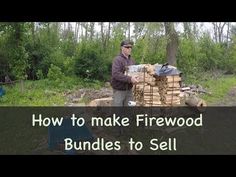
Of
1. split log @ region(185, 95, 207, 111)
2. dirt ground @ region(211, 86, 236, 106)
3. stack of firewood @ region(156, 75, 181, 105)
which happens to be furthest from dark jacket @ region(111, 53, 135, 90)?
dirt ground @ region(211, 86, 236, 106)

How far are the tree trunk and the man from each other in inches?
358

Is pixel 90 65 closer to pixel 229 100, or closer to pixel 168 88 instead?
pixel 229 100

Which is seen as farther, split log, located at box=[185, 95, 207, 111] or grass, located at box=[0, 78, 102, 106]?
grass, located at box=[0, 78, 102, 106]

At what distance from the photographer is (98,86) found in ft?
52.9

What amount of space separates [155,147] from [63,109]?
414cm

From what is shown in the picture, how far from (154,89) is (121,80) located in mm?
1253

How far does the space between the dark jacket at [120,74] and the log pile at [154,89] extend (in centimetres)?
47

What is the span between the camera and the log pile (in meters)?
7.21

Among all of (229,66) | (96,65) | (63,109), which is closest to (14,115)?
(63,109)

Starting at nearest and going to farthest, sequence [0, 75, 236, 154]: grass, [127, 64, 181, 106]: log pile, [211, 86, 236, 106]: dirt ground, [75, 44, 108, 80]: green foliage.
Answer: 1. [0, 75, 236, 154]: grass
2. [127, 64, 181, 106]: log pile
3. [211, 86, 236, 106]: dirt ground
4. [75, 44, 108, 80]: green foliage

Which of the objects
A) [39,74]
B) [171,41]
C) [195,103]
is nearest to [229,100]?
[171,41]

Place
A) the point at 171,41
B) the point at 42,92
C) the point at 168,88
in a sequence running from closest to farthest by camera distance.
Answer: the point at 168,88, the point at 42,92, the point at 171,41

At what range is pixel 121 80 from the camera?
6.31 metres

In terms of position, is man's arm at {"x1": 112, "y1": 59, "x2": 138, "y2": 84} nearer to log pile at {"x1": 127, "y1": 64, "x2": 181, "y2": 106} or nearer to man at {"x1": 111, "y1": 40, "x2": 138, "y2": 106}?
man at {"x1": 111, "y1": 40, "x2": 138, "y2": 106}
